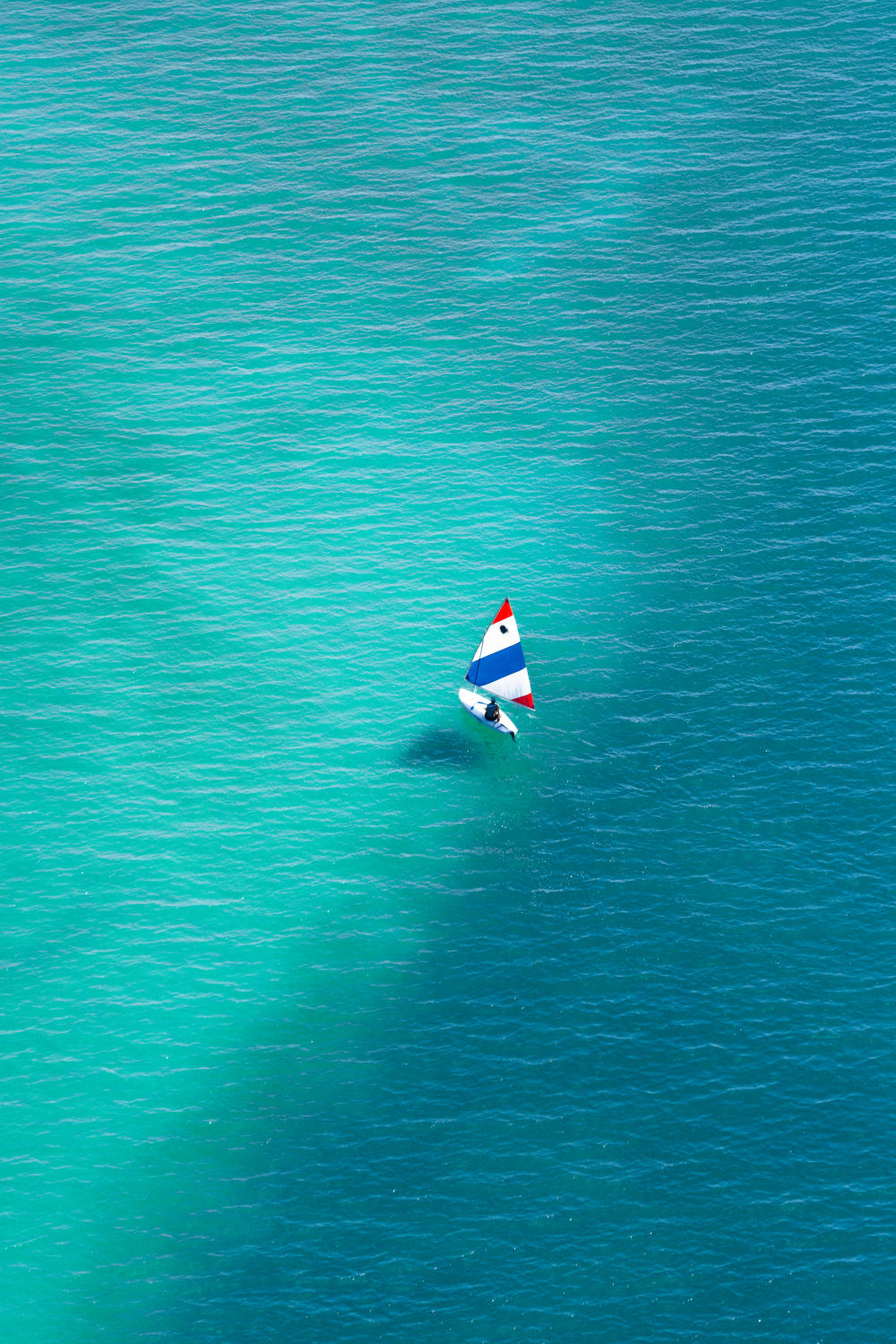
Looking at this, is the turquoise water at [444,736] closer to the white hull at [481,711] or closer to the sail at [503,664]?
the white hull at [481,711]

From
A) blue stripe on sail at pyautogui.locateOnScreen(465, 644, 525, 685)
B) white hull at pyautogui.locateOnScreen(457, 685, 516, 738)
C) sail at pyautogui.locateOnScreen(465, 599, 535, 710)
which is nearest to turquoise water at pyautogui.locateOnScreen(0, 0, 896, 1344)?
white hull at pyautogui.locateOnScreen(457, 685, 516, 738)

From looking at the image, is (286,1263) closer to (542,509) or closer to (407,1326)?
(407,1326)

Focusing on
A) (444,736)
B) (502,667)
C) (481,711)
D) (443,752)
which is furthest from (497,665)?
(443,752)

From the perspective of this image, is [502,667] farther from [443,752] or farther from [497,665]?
[443,752]

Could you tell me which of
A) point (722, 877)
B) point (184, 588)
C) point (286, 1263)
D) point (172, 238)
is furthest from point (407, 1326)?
point (172, 238)

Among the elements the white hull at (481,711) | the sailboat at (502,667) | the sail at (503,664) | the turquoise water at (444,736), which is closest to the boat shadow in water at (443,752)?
the turquoise water at (444,736)

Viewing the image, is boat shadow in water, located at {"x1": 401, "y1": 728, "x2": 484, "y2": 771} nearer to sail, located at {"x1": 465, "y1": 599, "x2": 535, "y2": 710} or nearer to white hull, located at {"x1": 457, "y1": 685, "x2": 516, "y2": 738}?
white hull, located at {"x1": 457, "y1": 685, "x2": 516, "y2": 738}
